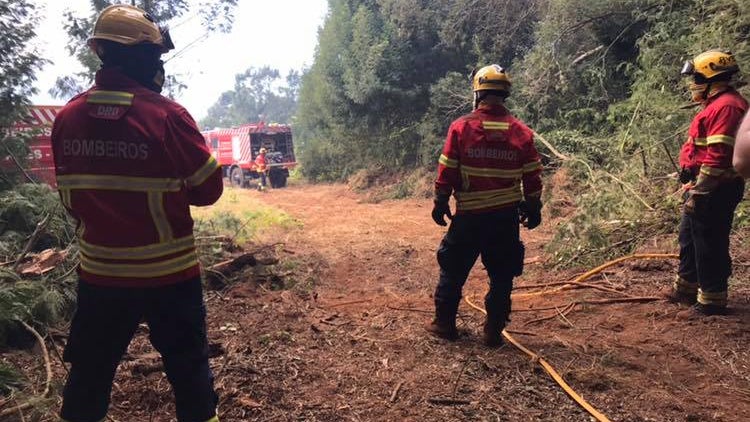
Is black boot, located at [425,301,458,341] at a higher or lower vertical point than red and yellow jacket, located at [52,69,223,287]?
lower

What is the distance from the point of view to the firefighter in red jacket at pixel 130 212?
1.97m

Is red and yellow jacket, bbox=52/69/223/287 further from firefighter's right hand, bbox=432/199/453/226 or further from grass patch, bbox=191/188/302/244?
grass patch, bbox=191/188/302/244

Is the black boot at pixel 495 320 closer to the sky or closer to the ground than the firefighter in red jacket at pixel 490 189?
closer to the ground

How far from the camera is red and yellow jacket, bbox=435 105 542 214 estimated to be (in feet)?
11.2

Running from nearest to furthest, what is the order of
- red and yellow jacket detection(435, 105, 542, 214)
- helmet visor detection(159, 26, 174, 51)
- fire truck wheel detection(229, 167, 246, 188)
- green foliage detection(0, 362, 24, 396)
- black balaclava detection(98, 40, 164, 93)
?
1. black balaclava detection(98, 40, 164, 93)
2. helmet visor detection(159, 26, 174, 51)
3. green foliage detection(0, 362, 24, 396)
4. red and yellow jacket detection(435, 105, 542, 214)
5. fire truck wheel detection(229, 167, 246, 188)

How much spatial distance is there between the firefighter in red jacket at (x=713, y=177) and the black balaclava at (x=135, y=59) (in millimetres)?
3484

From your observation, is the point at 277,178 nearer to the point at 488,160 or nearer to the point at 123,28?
the point at 488,160

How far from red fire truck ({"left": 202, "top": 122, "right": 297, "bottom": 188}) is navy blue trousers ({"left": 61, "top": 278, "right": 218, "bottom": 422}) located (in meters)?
18.3

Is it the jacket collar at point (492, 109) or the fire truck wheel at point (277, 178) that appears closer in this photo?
the jacket collar at point (492, 109)

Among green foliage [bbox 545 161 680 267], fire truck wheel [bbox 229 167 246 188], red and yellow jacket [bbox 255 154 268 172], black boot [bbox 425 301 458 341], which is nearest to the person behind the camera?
black boot [bbox 425 301 458 341]

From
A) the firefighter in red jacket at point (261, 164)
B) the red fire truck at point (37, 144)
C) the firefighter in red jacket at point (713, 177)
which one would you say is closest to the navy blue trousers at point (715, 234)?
the firefighter in red jacket at point (713, 177)

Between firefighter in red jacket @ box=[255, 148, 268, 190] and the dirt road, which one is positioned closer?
the dirt road

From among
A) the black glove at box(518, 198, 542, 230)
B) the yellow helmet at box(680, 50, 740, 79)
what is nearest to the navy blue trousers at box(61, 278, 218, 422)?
the black glove at box(518, 198, 542, 230)

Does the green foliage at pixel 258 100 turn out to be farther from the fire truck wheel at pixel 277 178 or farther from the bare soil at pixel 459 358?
the bare soil at pixel 459 358
